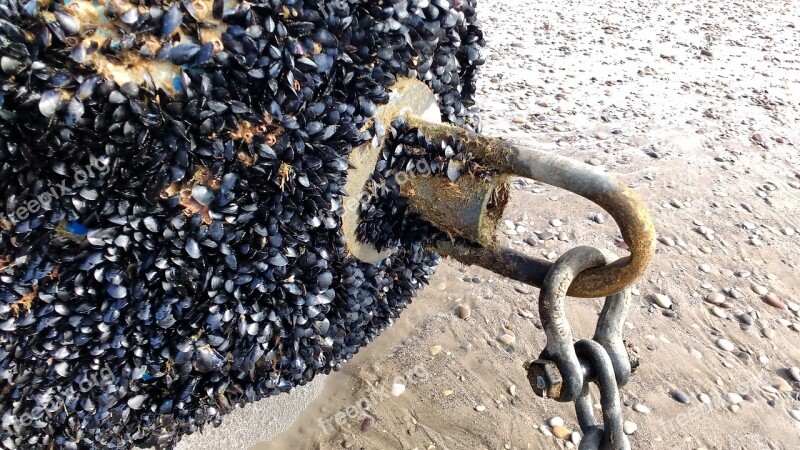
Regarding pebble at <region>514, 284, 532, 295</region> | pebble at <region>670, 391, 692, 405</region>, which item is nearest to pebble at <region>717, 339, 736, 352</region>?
pebble at <region>670, 391, 692, 405</region>

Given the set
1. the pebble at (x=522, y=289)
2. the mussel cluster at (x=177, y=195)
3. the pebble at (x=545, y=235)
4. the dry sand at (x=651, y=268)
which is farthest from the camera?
the pebble at (x=545, y=235)

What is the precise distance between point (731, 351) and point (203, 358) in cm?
290

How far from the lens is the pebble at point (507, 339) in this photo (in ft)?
10.7

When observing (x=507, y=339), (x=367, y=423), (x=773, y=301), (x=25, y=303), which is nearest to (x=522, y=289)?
(x=507, y=339)

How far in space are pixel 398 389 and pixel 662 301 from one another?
1.70 metres

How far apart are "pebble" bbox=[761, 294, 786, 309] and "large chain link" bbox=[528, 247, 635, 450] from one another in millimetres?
2652

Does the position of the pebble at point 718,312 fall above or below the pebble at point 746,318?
below

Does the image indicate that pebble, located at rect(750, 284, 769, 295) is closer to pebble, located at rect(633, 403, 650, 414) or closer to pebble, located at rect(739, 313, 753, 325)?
pebble, located at rect(739, 313, 753, 325)

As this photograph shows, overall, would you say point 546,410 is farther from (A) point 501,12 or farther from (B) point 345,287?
(A) point 501,12

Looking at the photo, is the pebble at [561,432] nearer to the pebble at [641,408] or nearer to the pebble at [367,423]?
the pebble at [641,408]

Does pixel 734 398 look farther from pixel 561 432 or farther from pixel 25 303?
pixel 25 303

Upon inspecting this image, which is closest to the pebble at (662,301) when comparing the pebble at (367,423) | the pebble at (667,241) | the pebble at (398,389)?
the pebble at (667,241)

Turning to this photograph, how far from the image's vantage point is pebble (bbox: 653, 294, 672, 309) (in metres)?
3.63

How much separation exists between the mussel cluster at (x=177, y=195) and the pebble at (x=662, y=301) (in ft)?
7.14
